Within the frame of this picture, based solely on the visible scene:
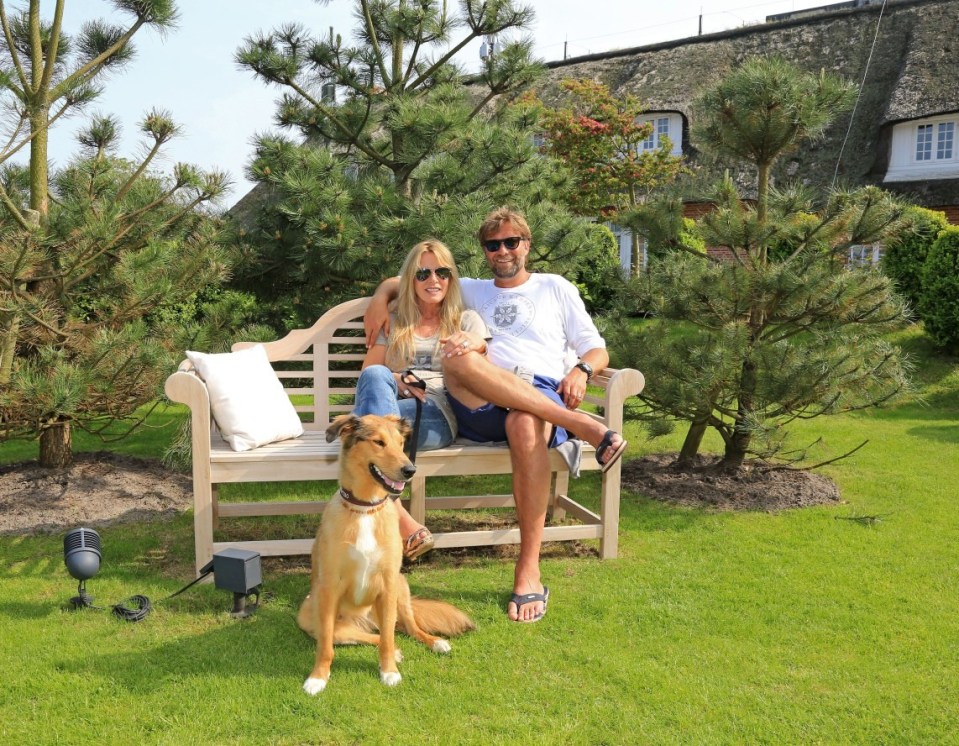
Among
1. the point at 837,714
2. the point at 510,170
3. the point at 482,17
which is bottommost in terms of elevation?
the point at 837,714

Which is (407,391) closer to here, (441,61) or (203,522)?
(203,522)

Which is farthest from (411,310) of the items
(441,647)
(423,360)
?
(441,647)

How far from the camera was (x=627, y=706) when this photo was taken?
2557 mm

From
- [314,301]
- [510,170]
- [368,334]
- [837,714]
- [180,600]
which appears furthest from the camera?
[314,301]

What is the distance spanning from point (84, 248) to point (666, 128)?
17.2 metres

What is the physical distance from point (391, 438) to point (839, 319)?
3.41 metres

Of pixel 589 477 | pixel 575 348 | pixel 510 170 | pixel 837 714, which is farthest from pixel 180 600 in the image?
pixel 510 170

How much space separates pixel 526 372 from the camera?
3.91m

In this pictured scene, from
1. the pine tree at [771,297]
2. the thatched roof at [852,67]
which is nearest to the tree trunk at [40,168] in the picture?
the pine tree at [771,297]

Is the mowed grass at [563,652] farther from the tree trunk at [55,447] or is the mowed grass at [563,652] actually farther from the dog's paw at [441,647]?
the tree trunk at [55,447]

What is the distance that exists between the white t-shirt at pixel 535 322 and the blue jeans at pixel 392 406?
0.45 meters

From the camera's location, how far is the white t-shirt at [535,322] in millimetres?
4035

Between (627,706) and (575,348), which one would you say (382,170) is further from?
(627,706)

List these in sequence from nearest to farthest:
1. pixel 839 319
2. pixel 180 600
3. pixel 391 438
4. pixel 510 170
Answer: pixel 391 438 < pixel 180 600 < pixel 839 319 < pixel 510 170
